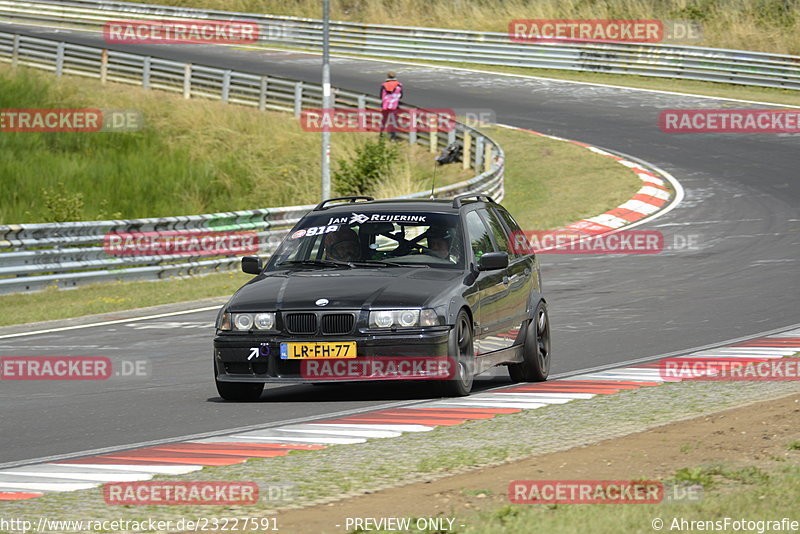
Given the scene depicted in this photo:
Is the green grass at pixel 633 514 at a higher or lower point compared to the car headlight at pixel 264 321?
higher

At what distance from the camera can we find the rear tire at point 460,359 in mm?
9820

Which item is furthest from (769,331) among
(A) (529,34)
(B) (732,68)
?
(A) (529,34)

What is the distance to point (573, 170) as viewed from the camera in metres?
31.2

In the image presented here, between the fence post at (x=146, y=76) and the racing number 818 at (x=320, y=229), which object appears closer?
the racing number 818 at (x=320, y=229)

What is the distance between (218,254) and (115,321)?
17.8 feet

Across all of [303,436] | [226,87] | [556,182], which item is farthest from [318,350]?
[226,87]

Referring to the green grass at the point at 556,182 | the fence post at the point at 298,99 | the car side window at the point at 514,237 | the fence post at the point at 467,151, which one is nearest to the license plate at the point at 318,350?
the car side window at the point at 514,237

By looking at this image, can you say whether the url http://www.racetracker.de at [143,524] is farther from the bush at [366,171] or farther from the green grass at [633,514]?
the bush at [366,171]

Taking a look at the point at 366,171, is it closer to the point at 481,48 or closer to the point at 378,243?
the point at 378,243

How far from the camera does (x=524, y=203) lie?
2828cm

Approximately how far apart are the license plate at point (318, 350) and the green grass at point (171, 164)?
1783cm

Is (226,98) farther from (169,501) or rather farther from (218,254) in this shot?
(169,501)

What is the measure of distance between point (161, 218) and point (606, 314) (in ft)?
29.9

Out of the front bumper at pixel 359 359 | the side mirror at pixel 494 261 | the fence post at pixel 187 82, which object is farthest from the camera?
the fence post at pixel 187 82
